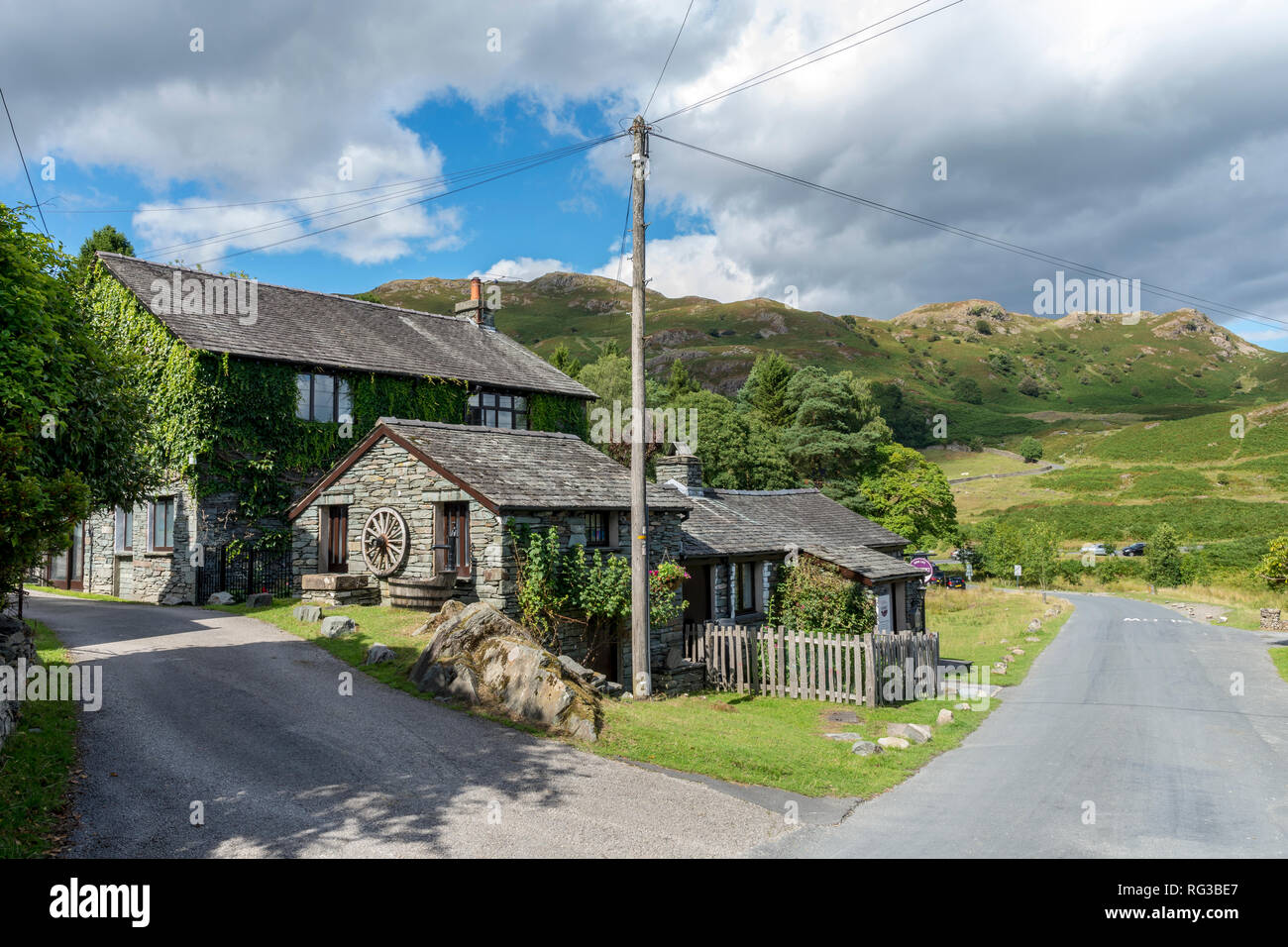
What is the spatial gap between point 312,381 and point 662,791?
21.7 metres

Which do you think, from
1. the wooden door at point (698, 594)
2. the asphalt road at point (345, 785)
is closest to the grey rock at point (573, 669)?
the asphalt road at point (345, 785)

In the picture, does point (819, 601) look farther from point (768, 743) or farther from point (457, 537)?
point (768, 743)

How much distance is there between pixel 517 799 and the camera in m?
8.30

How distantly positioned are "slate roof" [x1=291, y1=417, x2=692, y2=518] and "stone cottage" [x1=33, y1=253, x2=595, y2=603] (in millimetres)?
3856

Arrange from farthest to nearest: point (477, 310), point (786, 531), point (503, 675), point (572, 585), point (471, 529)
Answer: point (477, 310)
point (786, 531)
point (572, 585)
point (471, 529)
point (503, 675)

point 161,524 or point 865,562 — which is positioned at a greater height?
point 161,524

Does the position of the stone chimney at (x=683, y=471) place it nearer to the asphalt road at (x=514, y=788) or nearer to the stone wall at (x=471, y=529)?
the stone wall at (x=471, y=529)

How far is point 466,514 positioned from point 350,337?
49.4ft

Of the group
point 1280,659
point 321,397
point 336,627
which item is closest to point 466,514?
point 336,627

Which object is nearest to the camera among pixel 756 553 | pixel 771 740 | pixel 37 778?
pixel 37 778

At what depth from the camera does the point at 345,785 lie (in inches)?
332

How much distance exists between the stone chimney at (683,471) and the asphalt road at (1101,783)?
11.8 meters

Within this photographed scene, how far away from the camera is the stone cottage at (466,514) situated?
16.1m

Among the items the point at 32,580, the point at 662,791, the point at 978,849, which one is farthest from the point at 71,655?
the point at 32,580
